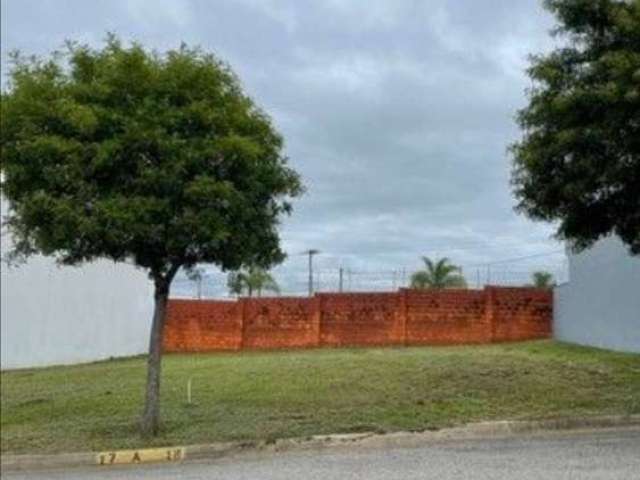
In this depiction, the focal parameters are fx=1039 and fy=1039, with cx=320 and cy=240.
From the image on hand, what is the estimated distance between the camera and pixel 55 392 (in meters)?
18.3

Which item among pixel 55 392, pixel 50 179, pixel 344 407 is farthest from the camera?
pixel 55 392

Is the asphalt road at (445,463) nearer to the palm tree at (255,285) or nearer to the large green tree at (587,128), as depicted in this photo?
the large green tree at (587,128)

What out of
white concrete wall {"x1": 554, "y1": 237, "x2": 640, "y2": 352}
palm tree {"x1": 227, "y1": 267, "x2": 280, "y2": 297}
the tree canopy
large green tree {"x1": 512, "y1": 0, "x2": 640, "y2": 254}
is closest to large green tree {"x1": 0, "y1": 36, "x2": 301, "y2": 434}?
the tree canopy

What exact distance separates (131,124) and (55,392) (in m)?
7.70

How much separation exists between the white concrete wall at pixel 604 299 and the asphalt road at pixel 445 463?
32.4ft

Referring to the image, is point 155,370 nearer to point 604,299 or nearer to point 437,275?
point 604,299

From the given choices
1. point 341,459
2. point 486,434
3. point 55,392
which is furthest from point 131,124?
point 55,392

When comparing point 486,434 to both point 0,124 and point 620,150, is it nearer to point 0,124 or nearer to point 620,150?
point 620,150

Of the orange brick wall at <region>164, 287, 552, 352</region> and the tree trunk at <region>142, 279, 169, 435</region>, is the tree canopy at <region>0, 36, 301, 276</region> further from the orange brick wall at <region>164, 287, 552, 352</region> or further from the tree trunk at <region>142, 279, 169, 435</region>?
the orange brick wall at <region>164, 287, 552, 352</region>

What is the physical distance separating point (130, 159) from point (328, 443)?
13.6 feet

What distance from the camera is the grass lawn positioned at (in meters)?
13.4

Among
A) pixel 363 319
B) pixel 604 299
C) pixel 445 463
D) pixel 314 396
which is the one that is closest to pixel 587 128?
pixel 445 463

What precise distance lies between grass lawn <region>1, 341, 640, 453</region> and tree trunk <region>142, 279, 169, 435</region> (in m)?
0.21

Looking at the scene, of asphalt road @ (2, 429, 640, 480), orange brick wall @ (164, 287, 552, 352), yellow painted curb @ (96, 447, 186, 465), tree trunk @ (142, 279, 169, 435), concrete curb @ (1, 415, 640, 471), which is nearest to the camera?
asphalt road @ (2, 429, 640, 480)
